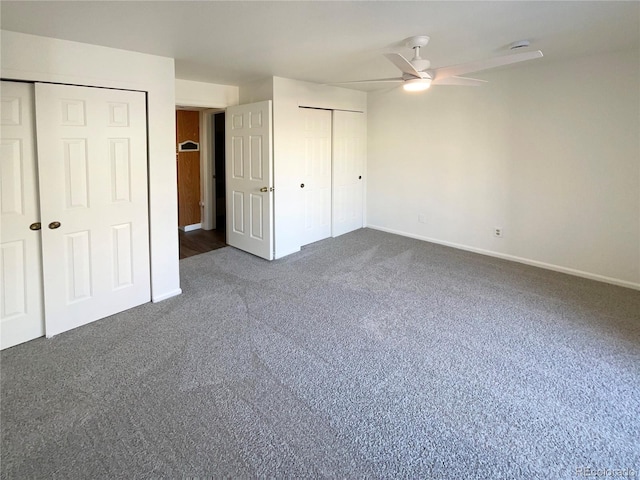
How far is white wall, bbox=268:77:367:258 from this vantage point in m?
4.85

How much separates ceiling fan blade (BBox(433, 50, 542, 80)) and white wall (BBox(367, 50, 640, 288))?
188 cm

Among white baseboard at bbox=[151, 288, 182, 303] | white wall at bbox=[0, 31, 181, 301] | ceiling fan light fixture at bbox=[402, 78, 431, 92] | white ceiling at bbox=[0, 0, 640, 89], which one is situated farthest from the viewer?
white baseboard at bbox=[151, 288, 182, 303]

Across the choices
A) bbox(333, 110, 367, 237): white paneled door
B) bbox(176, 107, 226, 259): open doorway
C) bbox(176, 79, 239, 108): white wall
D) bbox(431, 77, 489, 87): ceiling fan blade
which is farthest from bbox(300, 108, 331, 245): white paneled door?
bbox(431, 77, 489, 87): ceiling fan blade

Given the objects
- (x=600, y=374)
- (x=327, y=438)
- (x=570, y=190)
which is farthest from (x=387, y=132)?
(x=327, y=438)

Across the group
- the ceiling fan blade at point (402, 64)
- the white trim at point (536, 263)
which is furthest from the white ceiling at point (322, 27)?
the white trim at point (536, 263)

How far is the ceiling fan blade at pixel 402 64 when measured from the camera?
Result: 266 centimetres

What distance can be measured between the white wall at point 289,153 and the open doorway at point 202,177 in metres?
1.45

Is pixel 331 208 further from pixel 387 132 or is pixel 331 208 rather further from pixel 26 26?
pixel 26 26

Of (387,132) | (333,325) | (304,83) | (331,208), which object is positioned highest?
(304,83)

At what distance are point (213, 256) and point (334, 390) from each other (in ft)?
10.9

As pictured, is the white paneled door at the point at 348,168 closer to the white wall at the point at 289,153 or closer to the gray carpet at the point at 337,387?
the white wall at the point at 289,153

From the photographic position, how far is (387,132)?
20.5ft

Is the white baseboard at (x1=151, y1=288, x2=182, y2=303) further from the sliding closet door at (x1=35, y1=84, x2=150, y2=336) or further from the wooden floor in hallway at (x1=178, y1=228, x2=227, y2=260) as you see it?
the wooden floor in hallway at (x1=178, y1=228, x2=227, y2=260)

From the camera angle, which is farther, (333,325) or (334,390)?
(333,325)
